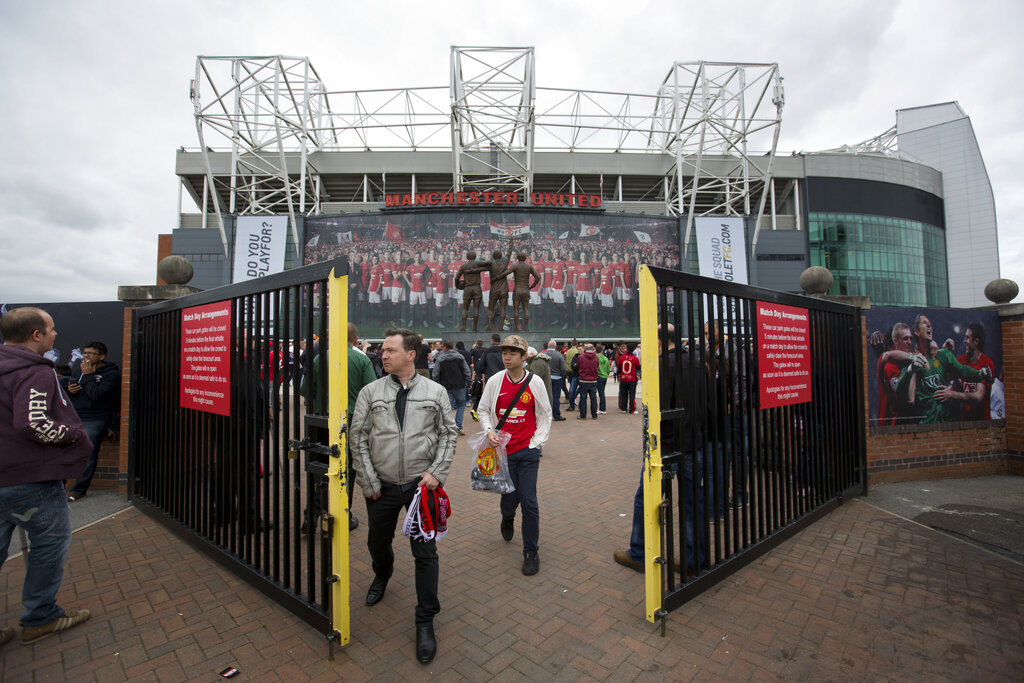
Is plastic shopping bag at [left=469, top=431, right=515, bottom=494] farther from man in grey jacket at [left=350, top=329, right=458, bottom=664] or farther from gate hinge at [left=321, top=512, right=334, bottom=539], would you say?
gate hinge at [left=321, top=512, right=334, bottom=539]

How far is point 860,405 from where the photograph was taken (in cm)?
518

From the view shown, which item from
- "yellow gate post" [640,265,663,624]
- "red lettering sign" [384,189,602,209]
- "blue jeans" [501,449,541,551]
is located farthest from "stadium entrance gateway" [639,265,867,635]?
"red lettering sign" [384,189,602,209]

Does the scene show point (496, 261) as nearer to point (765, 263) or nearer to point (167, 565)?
point (167, 565)

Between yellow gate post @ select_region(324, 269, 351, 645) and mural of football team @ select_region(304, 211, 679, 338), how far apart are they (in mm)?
22929

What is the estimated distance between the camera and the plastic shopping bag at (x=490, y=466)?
3.39m

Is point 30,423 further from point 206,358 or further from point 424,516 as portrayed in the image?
point 424,516

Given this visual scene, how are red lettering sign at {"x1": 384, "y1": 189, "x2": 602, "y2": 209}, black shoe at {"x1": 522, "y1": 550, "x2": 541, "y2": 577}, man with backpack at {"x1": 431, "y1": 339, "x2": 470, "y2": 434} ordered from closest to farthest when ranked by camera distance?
black shoe at {"x1": 522, "y1": 550, "x2": 541, "y2": 577}, man with backpack at {"x1": 431, "y1": 339, "x2": 470, "y2": 434}, red lettering sign at {"x1": 384, "y1": 189, "x2": 602, "y2": 209}

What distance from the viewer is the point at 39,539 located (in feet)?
8.64

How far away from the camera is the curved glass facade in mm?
32938

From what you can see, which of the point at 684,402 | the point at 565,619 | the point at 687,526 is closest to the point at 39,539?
the point at 565,619

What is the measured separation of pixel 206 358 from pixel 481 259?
23.1 metres

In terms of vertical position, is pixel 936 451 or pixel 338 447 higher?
pixel 338 447

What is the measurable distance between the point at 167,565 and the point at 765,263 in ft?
106

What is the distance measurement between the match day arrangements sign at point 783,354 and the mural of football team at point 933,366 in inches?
87.3
